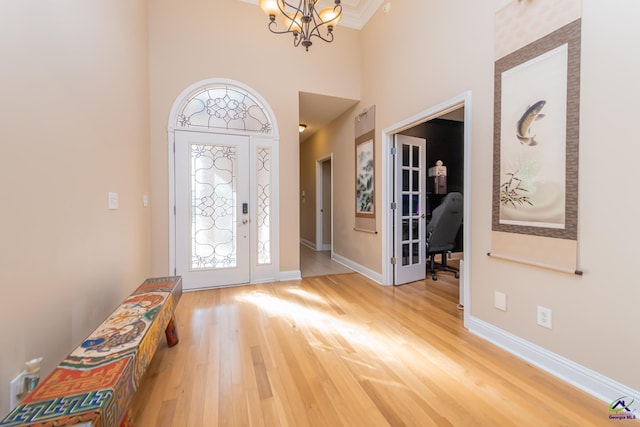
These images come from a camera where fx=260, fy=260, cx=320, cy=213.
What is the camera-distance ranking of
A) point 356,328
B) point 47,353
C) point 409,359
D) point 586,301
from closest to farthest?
point 47,353 < point 586,301 < point 409,359 < point 356,328

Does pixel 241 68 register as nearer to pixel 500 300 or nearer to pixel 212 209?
pixel 212 209

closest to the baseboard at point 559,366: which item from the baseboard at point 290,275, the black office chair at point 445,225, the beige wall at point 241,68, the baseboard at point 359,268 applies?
the baseboard at point 359,268

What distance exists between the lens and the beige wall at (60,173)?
1.19 metres

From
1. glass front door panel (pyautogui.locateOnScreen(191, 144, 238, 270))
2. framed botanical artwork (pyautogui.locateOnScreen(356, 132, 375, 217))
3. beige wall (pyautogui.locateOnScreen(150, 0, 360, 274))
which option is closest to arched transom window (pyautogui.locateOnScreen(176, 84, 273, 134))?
beige wall (pyautogui.locateOnScreen(150, 0, 360, 274))

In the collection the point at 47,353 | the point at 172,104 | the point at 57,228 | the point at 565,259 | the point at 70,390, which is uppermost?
the point at 172,104

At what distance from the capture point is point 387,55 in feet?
11.5

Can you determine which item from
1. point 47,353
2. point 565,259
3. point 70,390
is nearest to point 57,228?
point 47,353

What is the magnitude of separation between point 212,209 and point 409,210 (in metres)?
2.74

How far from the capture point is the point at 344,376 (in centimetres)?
171

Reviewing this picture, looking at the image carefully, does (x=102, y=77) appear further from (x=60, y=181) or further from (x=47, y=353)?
(x=47, y=353)

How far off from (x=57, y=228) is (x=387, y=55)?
3835mm

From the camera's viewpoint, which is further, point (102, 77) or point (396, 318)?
point (396, 318)

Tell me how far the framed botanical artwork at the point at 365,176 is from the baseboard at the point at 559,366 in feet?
6.75

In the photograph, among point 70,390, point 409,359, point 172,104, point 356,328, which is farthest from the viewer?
point 172,104
